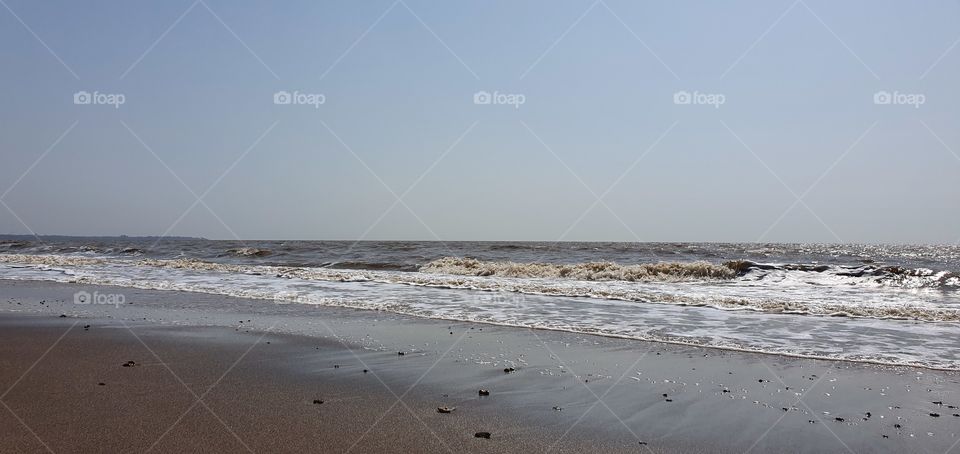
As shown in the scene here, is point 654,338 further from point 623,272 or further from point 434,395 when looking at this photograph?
point 623,272

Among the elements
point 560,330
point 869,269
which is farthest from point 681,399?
point 869,269

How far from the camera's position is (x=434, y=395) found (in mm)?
5738

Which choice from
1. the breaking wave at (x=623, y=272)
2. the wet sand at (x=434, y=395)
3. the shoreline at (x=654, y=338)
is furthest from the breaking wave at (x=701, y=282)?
the wet sand at (x=434, y=395)

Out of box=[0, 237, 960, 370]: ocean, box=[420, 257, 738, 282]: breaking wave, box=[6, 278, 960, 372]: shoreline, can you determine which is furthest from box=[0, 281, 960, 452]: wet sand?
box=[420, 257, 738, 282]: breaking wave

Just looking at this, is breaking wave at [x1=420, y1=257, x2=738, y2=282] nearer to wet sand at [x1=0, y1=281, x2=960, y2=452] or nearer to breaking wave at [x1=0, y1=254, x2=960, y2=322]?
breaking wave at [x1=0, y1=254, x2=960, y2=322]

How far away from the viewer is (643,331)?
32.3ft

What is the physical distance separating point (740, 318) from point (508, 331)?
4973mm

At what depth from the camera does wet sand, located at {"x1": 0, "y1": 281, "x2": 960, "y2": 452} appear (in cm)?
447

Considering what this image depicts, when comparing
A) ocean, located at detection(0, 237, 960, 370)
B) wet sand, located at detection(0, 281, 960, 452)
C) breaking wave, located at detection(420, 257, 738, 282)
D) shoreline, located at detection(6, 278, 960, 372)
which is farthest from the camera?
breaking wave, located at detection(420, 257, 738, 282)

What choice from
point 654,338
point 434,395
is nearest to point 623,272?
point 654,338

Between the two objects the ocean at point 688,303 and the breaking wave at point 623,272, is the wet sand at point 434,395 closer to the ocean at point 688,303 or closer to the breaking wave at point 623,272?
the ocean at point 688,303

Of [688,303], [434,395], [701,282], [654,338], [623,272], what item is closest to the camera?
[434,395]

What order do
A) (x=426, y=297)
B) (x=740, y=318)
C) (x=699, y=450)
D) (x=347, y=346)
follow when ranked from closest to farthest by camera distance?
(x=699, y=450) → (x=347, y=346) → (x=740, y=318) → (x=426, y=297)

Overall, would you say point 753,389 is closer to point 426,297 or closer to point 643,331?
point 643,331
